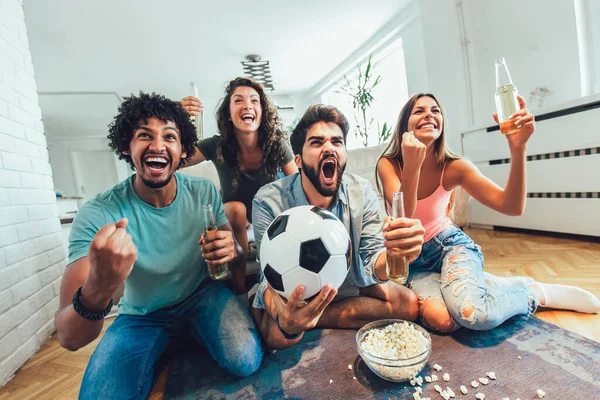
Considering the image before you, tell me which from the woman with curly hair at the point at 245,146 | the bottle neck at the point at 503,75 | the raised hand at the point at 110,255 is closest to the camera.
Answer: the raised hand at the point at 110,255

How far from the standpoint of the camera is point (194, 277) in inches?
56.5

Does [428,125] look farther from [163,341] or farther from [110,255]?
[163,341]

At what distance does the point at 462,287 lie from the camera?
142cm

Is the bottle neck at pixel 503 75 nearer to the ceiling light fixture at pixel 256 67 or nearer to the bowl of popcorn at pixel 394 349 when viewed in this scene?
the bowl of popcorn at pixel 394 349

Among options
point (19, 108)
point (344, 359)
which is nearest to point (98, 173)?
point (19, 108)

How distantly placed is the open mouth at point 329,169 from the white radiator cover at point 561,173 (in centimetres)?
277

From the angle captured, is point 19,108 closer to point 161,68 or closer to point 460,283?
point 460,283

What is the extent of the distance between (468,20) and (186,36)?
14.0 ft

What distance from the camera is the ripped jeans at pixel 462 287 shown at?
135 cm

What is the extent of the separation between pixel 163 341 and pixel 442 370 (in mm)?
1262

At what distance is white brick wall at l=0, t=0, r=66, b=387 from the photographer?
167 cm

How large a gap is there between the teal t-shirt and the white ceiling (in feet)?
12.3

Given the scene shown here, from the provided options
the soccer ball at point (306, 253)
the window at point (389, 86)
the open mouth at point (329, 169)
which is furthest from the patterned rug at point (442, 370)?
the window at point (389, 86)

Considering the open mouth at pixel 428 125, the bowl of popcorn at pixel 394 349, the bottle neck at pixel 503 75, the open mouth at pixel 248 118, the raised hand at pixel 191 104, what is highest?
the raised hand at pixel 191 104
